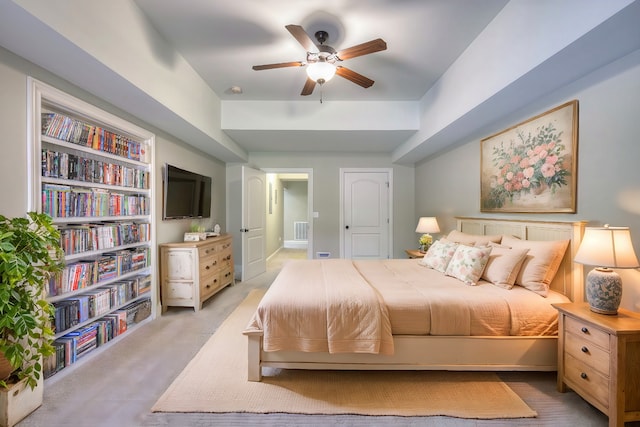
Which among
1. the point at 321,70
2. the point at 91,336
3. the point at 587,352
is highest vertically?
the point at 321,70

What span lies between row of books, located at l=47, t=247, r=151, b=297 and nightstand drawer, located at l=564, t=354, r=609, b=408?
3.22m

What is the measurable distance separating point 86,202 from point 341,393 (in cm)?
239

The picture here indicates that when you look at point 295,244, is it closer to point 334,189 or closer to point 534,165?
point 334,189

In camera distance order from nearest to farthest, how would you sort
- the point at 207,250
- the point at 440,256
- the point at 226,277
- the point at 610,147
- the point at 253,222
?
the point at 610,147, the point at 440,256, the point at 207,250, the point at 226,277, the point at 253,222

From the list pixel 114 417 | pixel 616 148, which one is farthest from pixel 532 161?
pixel 114 417

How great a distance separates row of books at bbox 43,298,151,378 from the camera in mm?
1856

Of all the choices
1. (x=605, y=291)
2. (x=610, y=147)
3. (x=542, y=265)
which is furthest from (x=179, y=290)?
(x=610, y=147)

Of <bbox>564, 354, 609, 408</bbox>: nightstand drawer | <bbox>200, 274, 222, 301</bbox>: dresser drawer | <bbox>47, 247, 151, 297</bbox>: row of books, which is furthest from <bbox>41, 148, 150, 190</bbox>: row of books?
<bbox>564, 354, 609, 408</bbox>: nightstand drawer

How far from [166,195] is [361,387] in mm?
2751

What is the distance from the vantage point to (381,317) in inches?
68.2

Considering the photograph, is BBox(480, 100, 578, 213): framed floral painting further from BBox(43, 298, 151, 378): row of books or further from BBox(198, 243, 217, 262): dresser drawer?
BBox(43, 298, 151, 378): row of books

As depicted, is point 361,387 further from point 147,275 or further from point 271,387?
point 147,275

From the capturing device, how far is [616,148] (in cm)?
168

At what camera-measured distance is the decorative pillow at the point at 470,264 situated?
7.07ft
